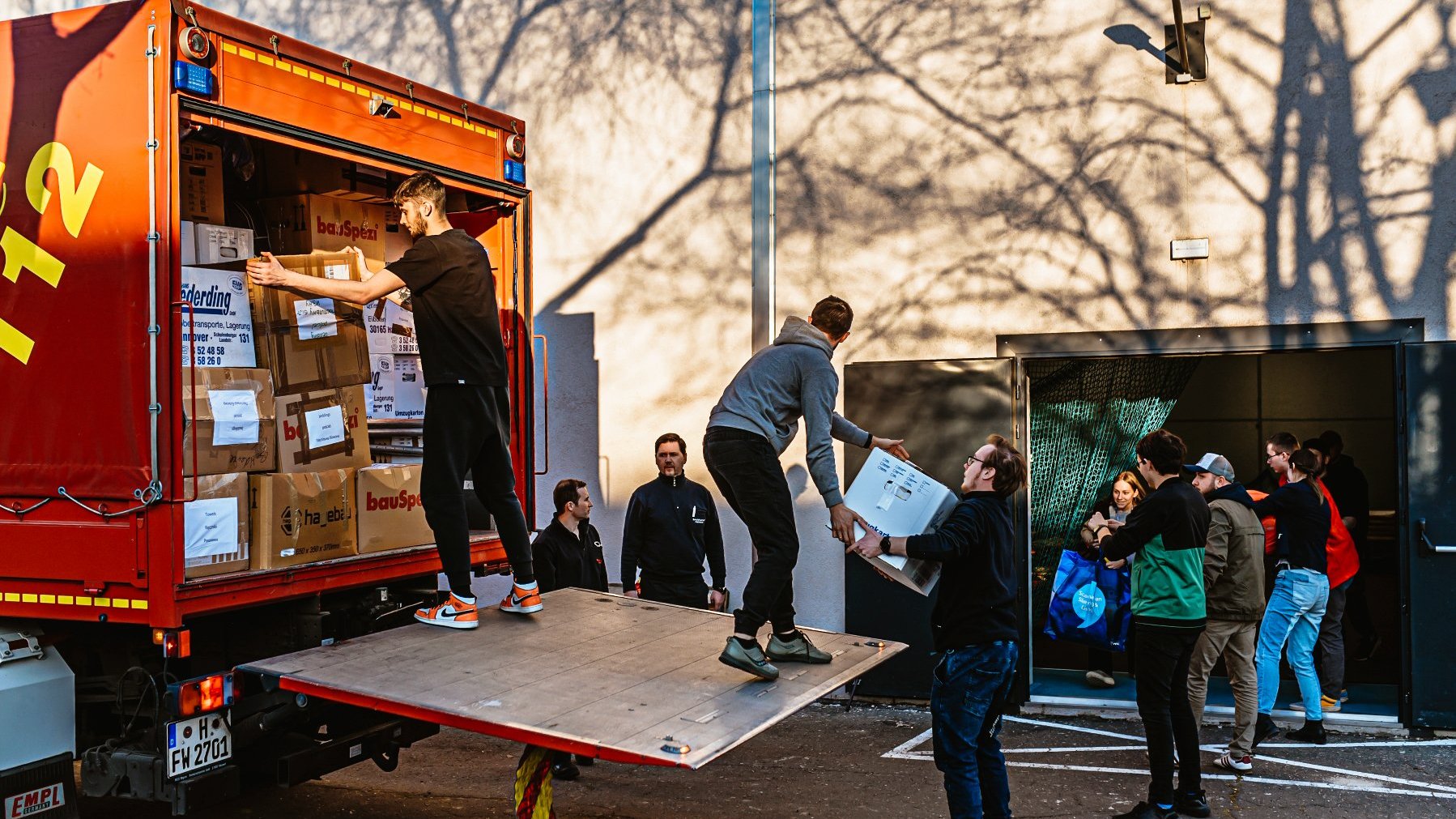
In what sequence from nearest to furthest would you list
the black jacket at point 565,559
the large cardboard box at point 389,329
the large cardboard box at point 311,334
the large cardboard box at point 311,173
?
1. the large cardboard box at point 311,334
2. the large cardboard box at point 311,173
3. the large cardboard box at point 389,329
4. the black jacket at point 565,559

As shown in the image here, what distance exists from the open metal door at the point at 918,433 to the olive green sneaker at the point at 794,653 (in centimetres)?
349

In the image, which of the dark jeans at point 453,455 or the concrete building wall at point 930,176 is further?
the concrete building wall at point 930,176

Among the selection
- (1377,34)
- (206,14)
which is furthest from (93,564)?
(1377,34)

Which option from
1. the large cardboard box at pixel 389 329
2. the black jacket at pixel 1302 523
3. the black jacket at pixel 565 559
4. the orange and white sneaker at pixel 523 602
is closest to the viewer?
the orange and white sneaker at pixel 523 602

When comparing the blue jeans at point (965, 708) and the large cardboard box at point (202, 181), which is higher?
the large cardboard box at point (202, 181)

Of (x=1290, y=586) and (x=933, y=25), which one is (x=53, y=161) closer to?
(x=933, y=25)

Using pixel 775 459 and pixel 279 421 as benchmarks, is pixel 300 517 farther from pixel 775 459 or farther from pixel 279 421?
pixel 775 459

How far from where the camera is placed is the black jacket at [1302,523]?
738 centimetres

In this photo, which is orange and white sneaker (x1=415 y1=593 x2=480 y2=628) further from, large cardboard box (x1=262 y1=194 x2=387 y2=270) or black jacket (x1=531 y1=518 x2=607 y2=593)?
large cardboard box (x1=262 y1=194 x2=387 y2=270)

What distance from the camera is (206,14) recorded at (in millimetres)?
4539

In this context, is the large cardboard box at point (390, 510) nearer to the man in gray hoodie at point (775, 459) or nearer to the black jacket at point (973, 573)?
the man in gray hoodie at point (775, 459)

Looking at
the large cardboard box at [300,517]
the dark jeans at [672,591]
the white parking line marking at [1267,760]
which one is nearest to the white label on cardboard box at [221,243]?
the large cardboard box at [300,517]

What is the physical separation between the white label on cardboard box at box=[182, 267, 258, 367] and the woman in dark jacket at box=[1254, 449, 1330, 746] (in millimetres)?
5713

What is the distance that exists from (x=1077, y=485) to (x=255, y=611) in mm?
6101
